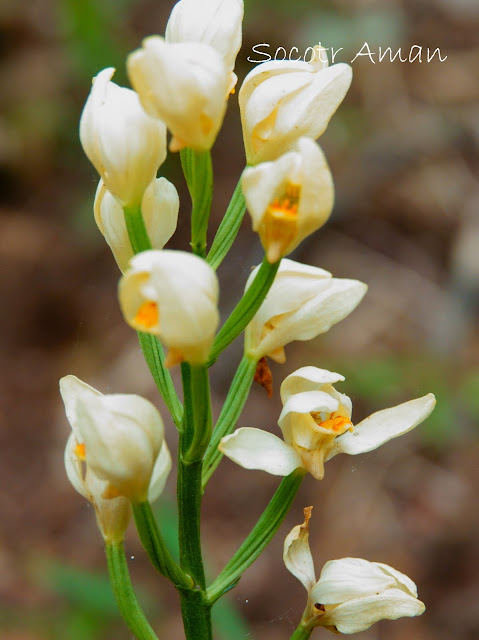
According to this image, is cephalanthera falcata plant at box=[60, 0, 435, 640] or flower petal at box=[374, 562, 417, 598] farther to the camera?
flower petal at box=[374, 562, 417, 598]

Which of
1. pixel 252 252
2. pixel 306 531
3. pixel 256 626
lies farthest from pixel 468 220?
pixel 306 531

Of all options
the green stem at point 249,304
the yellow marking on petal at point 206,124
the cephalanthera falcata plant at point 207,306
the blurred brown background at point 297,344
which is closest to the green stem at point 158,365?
the cephalanthera falcata plant at point 207,306

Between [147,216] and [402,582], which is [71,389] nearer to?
[147,216]

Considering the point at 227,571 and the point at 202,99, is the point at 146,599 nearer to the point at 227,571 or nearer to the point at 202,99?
the point at 227,571

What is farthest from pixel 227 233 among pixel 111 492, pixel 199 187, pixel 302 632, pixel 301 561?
pixel 302 632

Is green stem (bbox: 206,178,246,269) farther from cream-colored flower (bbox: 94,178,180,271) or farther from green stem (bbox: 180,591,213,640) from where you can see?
green stem (bbox: 180,591,213,640)

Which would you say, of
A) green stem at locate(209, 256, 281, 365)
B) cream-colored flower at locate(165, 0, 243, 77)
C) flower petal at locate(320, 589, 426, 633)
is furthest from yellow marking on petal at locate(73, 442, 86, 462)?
cream-colored flower at locate(165, 0, 243, 77)
